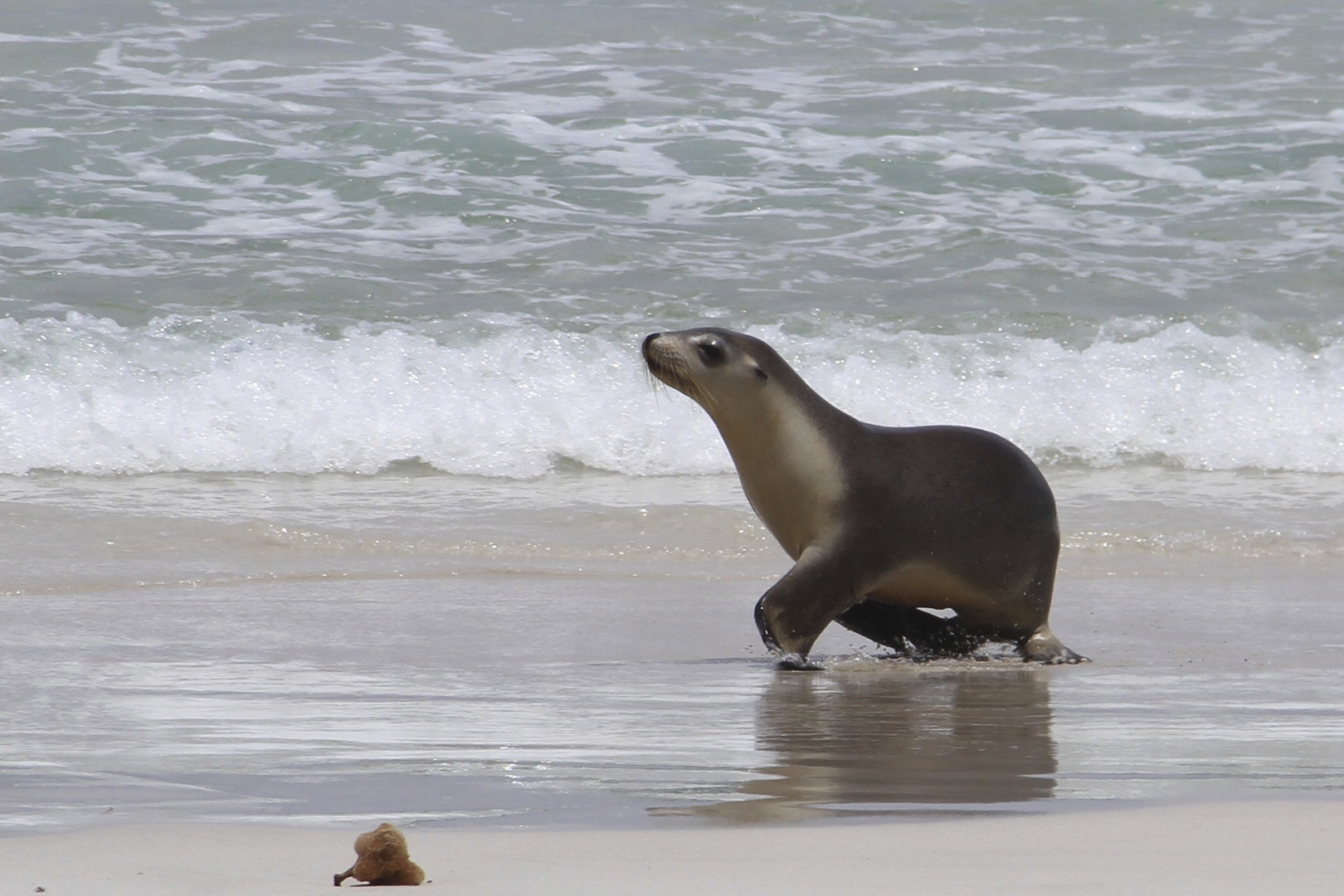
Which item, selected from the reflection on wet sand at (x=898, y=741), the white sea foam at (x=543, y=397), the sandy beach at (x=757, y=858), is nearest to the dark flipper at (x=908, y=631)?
the reflection on wet sand at (x=898, y=741)

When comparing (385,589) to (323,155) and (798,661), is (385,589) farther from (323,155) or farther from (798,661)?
(323,155)

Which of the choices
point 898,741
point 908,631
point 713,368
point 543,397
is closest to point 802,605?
point 908,631

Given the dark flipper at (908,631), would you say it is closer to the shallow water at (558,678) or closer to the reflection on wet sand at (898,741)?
the shallow water at (558,678)

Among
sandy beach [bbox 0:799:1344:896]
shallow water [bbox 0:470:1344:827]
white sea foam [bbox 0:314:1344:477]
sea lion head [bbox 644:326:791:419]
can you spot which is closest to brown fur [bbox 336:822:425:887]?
sandy beach [bbox 0:799:1344:896]

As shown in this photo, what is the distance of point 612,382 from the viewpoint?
841 centimetres

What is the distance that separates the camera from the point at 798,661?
14.3 ft

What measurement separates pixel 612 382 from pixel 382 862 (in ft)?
21.2

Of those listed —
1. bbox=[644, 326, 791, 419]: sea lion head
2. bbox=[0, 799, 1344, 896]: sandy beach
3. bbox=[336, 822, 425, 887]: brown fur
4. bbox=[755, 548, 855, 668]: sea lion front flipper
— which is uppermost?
A: bbox=[644, 326, 791, 419]: sea lion head

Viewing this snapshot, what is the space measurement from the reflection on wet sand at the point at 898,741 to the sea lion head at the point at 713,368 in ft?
2.53

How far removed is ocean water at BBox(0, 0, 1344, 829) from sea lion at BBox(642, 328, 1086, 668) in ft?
0.75

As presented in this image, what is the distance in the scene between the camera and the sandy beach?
2.02 m

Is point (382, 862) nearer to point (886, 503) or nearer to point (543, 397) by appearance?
point (886, 503)

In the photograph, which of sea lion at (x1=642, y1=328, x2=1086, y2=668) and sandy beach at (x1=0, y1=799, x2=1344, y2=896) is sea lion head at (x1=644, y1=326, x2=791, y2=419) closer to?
sea lion at (x1=642, y1=328, x2=1086, y2=668)

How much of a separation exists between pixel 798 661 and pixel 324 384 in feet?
14.6
